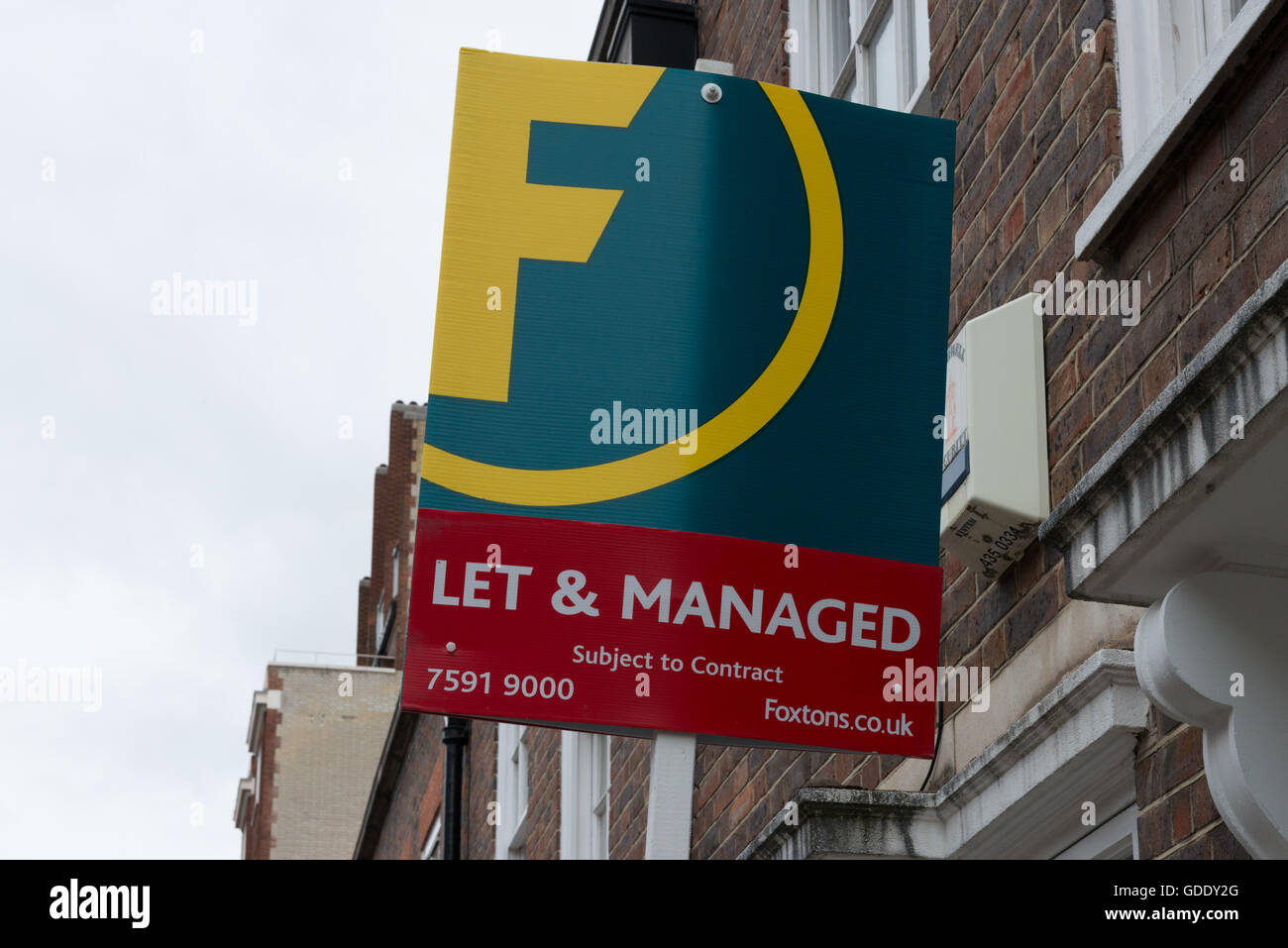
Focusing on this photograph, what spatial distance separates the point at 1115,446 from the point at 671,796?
4.99ft

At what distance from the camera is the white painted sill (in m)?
3.61

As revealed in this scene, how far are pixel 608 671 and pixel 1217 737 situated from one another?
1.50 m

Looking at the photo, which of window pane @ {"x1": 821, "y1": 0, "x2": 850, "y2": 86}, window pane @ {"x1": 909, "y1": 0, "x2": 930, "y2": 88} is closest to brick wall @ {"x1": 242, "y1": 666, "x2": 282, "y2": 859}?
window pane @ {"x1": 821, "y1": 0, "x2": 850, "y2": 86}

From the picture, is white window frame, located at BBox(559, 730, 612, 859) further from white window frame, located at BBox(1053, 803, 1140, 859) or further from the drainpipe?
white window frame, located at BBox(1053, 803, 1140, 859)

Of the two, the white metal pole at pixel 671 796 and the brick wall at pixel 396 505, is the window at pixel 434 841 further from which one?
the brick wall at pixel 396 505

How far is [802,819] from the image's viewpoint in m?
4.84

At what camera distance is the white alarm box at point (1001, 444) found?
452 centimetres

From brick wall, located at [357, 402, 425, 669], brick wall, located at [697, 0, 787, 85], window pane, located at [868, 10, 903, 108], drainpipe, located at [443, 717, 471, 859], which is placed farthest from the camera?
brick wall, located at [357, 402, 425, 669]

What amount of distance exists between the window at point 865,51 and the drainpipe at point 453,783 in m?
8.95

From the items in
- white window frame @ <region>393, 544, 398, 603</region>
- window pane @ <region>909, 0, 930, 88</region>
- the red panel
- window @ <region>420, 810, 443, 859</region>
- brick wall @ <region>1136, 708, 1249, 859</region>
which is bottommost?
brick wall @ <region>1136, 708, 1249, 859</region>

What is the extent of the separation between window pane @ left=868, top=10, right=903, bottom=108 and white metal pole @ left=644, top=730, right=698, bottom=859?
2914 millimetres

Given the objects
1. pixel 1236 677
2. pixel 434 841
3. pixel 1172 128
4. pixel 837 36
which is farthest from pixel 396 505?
pixel 1236 677

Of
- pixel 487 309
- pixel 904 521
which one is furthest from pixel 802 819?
pixel 487 309

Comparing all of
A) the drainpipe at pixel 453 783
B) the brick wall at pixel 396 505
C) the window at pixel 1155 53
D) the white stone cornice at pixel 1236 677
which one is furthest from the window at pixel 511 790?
the brick wall at pixel 396 505
